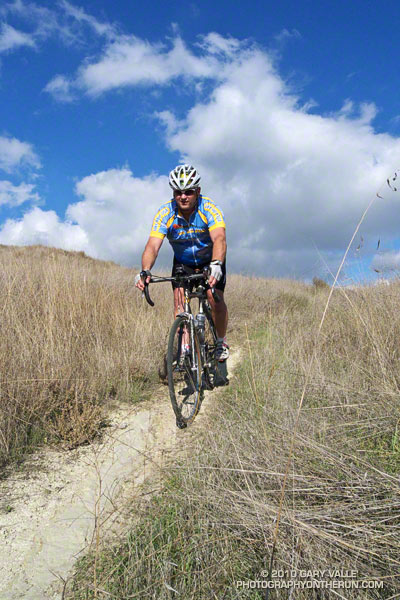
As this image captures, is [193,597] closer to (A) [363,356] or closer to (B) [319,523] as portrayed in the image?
(B) [319,523]

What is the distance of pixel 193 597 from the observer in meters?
1.46

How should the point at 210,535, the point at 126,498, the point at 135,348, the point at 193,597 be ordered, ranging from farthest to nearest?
the point at 135,348, the point at 126,498, the point at 210,535, the point at 193,597

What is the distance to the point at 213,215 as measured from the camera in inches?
167

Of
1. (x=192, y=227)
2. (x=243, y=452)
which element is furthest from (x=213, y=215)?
(x=243, y=452)

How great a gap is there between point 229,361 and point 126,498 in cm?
370

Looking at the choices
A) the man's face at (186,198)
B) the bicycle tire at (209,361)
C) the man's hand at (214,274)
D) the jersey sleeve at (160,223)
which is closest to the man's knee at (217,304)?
the bicycle tire at (209,361)

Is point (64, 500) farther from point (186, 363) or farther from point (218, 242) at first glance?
point (218, 242)

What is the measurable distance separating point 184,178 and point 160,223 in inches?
22.5

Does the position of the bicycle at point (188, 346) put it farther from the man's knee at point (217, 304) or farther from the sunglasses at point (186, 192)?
the sunglasses at point (186, 192)

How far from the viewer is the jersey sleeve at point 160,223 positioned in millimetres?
4227

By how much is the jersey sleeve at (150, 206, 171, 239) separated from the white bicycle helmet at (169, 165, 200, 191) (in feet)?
0.96

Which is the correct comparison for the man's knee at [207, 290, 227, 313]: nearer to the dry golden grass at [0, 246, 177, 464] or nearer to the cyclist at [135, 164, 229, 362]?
the cyclist at [135, 164, 229, 362]

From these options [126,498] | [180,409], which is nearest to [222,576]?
[126,498]

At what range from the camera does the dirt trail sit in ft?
5.88
